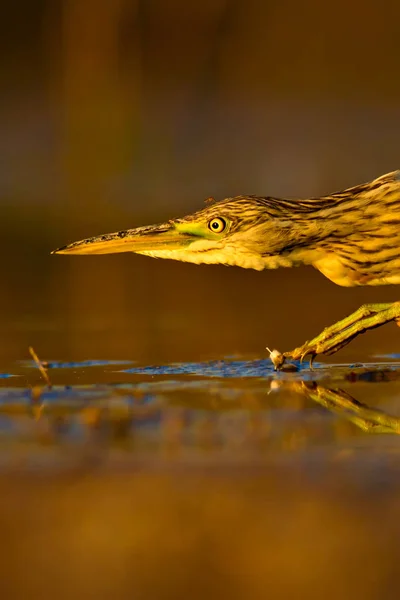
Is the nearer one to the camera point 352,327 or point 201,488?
point 201,488

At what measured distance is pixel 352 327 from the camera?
23.7 feet

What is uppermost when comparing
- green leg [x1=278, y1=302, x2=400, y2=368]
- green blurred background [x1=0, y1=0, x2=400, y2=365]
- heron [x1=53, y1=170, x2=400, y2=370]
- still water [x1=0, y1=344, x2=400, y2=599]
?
green blurred background [x1=0, y1=0, x2=400, y2=365]

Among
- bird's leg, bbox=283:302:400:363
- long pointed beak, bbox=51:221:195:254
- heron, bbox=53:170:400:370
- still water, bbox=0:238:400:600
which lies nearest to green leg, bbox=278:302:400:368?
bird's leg, bbox=283:302:400:363

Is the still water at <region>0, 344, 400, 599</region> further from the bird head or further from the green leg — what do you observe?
the bird head

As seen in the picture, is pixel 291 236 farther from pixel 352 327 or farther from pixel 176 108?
pixel 176 108

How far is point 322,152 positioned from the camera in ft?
66.1

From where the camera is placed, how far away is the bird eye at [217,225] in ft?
25.4

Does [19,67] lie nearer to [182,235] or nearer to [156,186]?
[156,186]

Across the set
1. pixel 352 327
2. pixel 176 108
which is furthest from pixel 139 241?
pixel 176 108

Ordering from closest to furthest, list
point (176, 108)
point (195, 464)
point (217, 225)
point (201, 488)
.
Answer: point (201, 488) → point (195, 464) → point (217, 225) → point (176, 108)

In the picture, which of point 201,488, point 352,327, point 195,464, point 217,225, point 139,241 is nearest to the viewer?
point 201,488

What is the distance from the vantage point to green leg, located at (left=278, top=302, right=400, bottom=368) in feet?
23.7

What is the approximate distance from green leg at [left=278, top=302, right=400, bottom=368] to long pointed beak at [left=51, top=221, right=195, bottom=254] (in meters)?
0.99

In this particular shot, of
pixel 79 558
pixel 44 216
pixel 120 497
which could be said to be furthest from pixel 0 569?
pixel 44 216
